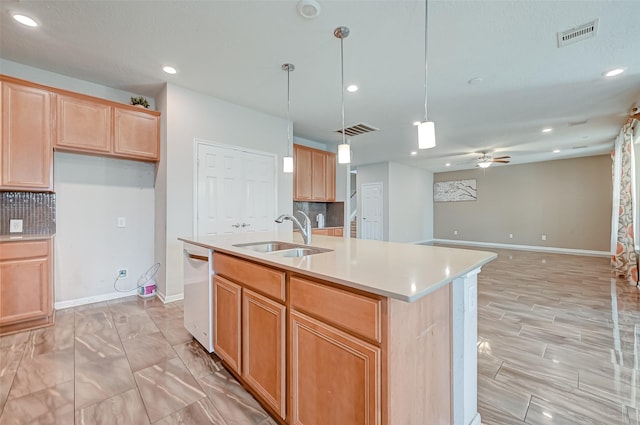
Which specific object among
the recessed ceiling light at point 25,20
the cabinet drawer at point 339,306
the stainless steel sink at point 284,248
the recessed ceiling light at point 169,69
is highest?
the recessed ceiling light at point 25,20

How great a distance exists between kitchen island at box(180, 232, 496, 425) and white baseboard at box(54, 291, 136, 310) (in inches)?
102

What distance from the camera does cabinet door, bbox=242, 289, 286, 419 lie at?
53.9 inches

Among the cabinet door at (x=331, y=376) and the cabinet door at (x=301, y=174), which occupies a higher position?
the cabinet door at (x=301, y=174)

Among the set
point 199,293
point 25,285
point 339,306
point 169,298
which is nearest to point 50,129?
point 25,285

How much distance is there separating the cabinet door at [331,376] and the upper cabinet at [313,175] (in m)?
3.75

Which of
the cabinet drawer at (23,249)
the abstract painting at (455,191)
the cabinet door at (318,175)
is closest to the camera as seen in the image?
the cabinet drawer at (23,249)

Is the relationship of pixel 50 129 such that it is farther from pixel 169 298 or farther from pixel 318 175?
pixel 318 175

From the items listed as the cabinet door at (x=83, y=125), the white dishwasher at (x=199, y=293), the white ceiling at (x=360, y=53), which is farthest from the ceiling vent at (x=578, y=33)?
the cabinet door at (x=83, y=125)

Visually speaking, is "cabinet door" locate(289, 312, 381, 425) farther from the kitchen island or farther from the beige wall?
the beige wall

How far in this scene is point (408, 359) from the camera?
40.8 inches

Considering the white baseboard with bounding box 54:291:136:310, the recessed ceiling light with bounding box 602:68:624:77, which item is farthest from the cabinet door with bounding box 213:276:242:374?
the recessed ceiling light with bounding box 602:68:624:77

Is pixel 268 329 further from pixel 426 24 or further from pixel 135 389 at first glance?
pixel 426 24

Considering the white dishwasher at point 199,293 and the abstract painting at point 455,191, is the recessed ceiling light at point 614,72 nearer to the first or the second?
the white dishwasher at point 199,293

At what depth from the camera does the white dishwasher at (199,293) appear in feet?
6.57
